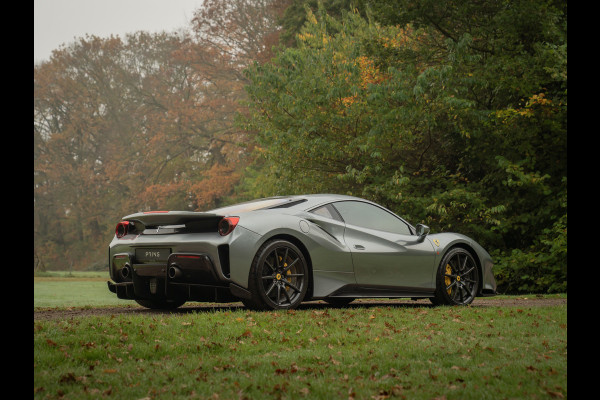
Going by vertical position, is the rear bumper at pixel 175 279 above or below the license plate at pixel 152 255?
below

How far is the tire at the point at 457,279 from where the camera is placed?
30.5 ft

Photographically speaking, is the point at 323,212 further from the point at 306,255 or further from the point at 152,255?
the point at 152,255

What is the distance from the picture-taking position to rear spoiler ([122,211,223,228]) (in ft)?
25.2

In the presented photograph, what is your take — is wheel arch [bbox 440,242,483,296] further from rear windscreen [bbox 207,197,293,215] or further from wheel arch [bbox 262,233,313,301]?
rear windscreen [bbox 207,197,293,215]

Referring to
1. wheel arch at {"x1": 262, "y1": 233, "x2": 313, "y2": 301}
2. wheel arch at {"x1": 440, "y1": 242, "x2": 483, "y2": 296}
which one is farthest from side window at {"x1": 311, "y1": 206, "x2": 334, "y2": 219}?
wheel arch at {"x1": 440, "y1": 242, "x2": 483, "y2": 296}

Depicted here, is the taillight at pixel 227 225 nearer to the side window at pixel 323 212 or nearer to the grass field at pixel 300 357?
the grass field at pixel 300 357

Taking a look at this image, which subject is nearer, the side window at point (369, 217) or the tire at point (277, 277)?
the tire at point (277, 277)

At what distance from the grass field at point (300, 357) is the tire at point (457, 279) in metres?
1.70

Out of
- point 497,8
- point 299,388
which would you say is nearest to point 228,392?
point 299,388

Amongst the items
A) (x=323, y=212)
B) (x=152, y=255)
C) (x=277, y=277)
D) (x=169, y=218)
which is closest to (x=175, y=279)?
(x=152, y=255)

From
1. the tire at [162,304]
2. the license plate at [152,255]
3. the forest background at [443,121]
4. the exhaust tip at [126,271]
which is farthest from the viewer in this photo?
the forest background at [443,121]

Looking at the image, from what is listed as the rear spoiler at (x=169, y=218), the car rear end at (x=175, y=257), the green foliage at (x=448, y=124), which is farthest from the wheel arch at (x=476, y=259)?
the green foliage at (x=448, y=124)

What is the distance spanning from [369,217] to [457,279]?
158cm

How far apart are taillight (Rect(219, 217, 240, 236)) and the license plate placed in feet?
2.21
